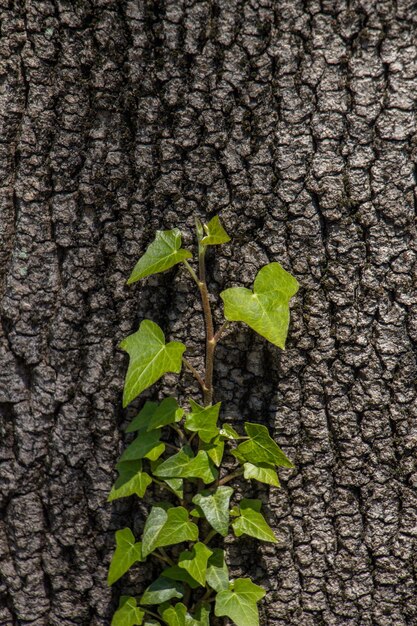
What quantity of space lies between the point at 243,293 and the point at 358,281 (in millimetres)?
314

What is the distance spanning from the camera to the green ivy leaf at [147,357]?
167 cm

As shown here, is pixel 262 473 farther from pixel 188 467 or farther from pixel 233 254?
pixel 233 254

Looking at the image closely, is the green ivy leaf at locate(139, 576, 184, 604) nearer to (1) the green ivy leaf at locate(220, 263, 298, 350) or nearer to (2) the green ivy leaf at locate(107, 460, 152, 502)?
(2) the green ivy leaf at locate(107, 460, 152, 502)

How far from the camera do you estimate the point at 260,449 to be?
5.79ft

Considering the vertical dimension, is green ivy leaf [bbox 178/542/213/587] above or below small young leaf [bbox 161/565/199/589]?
above

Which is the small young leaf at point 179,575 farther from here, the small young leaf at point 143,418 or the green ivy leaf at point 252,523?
the small young leaf at point 143,418

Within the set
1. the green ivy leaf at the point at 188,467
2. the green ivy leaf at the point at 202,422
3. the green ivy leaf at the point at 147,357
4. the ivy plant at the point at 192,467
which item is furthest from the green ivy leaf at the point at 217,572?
the green ivy leaf at the point at 147,357

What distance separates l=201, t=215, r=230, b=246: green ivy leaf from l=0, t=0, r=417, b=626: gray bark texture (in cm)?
6

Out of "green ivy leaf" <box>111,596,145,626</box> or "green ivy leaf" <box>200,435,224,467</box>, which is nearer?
"green ivy leaf" <box>200,435,224,467</box>

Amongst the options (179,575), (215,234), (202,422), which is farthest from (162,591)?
(215,234)

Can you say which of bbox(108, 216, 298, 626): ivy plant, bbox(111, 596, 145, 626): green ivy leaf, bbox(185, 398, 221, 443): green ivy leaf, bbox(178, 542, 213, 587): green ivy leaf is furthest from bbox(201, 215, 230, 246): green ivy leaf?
bbox(111, 596, 145, 626): green ivy leaf

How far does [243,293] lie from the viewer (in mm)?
1687

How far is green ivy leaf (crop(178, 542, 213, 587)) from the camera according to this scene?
1.76 m

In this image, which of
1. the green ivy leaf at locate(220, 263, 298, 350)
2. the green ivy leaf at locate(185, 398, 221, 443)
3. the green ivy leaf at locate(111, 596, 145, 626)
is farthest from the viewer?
the green ivy leaf at locate(111, 596, 145, 626)
